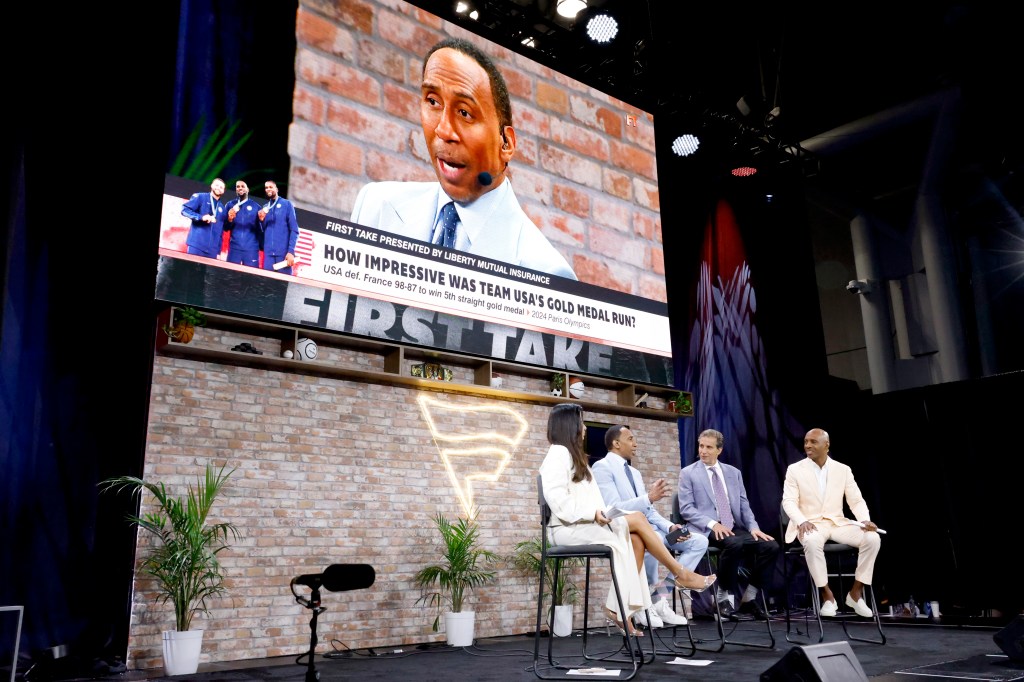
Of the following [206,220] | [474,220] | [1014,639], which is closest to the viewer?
[1014,639]

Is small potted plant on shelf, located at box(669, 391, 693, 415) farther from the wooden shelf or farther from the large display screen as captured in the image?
the large display screen

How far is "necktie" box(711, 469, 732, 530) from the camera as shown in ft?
17.7

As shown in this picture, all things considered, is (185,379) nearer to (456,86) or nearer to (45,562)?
(45,562)

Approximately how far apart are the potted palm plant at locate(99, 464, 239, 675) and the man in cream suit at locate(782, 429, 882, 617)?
3.67 m

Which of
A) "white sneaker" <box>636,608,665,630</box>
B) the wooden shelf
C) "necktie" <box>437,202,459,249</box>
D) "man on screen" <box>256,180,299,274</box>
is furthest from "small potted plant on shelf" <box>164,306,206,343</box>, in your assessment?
"white sneaker" <box>636,608,665,630</box>

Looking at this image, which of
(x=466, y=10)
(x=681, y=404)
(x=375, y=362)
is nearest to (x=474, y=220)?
(x=375, y=362)

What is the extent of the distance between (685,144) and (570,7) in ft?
6.46

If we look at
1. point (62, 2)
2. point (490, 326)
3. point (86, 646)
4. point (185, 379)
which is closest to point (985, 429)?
point (490, 326)

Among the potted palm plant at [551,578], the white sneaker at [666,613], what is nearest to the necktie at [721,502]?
the white sneaker at [666,613]

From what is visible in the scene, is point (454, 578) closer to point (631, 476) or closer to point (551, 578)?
point (551, 578)

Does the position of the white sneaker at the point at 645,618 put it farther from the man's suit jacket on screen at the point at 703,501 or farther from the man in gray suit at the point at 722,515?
the man's suit jacket on screen at the point at 703,501

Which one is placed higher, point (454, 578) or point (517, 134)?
point (517, 134)

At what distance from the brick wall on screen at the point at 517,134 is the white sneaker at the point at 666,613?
3.10 m

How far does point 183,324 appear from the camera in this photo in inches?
186
